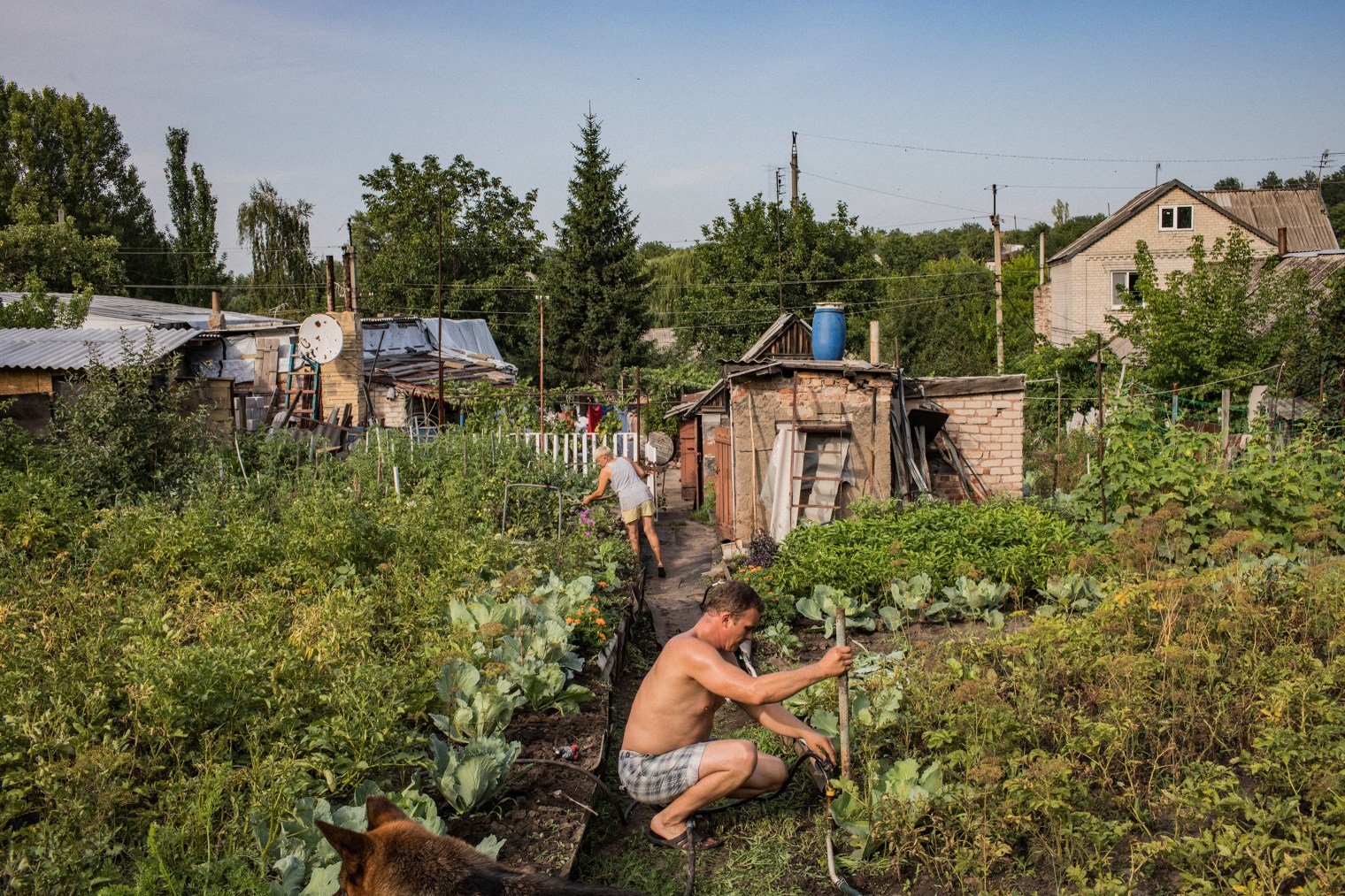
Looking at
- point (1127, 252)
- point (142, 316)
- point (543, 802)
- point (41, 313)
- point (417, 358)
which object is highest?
point (1127, 252)

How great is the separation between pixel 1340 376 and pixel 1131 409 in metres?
10.4

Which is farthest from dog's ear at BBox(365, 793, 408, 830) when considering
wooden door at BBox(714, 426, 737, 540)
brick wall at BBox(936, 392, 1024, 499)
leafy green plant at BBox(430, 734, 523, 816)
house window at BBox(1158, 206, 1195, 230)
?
house window at BBox(1158, 206, 1195, 230)

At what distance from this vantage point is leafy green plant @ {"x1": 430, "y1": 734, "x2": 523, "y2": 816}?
394cm

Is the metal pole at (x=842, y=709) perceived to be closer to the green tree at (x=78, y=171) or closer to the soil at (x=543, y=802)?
the soil at (x=543, y=802)

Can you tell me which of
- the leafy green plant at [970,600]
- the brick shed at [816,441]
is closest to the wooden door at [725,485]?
the brick shed at [816,441]

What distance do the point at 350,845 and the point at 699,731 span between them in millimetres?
2363

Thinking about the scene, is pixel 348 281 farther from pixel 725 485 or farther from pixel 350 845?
pixel 350 845

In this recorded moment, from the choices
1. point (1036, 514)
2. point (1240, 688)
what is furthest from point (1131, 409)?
point (1240, 688)

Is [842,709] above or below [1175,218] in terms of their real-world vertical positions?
below

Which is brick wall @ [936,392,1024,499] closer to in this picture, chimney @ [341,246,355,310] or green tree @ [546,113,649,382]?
chimney @ [341,246,355,310]

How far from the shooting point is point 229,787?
363cm

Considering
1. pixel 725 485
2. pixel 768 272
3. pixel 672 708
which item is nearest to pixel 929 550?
pixel 672 708

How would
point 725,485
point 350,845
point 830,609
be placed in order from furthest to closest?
point 725,485 < point 830,609 < point 350,845

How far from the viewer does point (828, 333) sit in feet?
42.0
